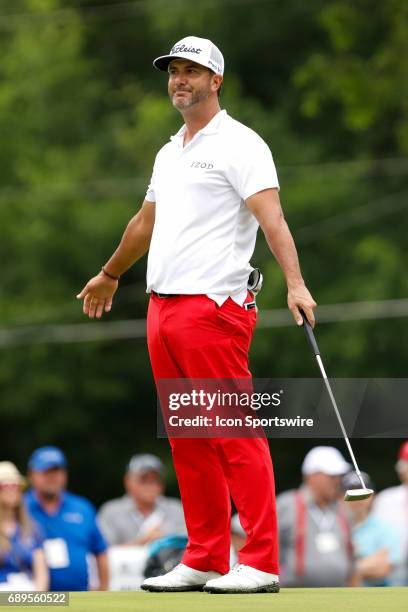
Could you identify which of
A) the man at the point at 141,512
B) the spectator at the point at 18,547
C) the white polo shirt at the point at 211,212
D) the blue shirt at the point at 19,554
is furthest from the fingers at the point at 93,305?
the man at the point at 141,512

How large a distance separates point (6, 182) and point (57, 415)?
14.1 feet

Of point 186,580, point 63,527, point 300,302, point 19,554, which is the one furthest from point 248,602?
point 63,527

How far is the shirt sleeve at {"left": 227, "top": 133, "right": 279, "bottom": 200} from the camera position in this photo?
647 centimetres

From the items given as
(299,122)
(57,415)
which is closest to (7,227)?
(57,415)

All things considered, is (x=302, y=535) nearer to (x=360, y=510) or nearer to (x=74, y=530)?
(x=360, y=510)

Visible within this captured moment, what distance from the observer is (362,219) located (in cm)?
2634

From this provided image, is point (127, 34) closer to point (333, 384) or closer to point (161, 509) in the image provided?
point (161, 509)

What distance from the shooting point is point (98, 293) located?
7.29 metres

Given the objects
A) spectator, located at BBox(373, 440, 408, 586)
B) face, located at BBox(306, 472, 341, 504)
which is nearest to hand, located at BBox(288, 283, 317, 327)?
spectator, located at BBox(373, 440, 408, 586)

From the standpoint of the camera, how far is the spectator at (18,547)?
913cm

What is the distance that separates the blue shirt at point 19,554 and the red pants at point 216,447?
264cm

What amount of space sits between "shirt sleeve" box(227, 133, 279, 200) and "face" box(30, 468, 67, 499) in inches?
203

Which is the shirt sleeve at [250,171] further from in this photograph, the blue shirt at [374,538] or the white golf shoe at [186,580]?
the blue shirt at [374,538]

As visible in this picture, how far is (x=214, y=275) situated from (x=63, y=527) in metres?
4.92
